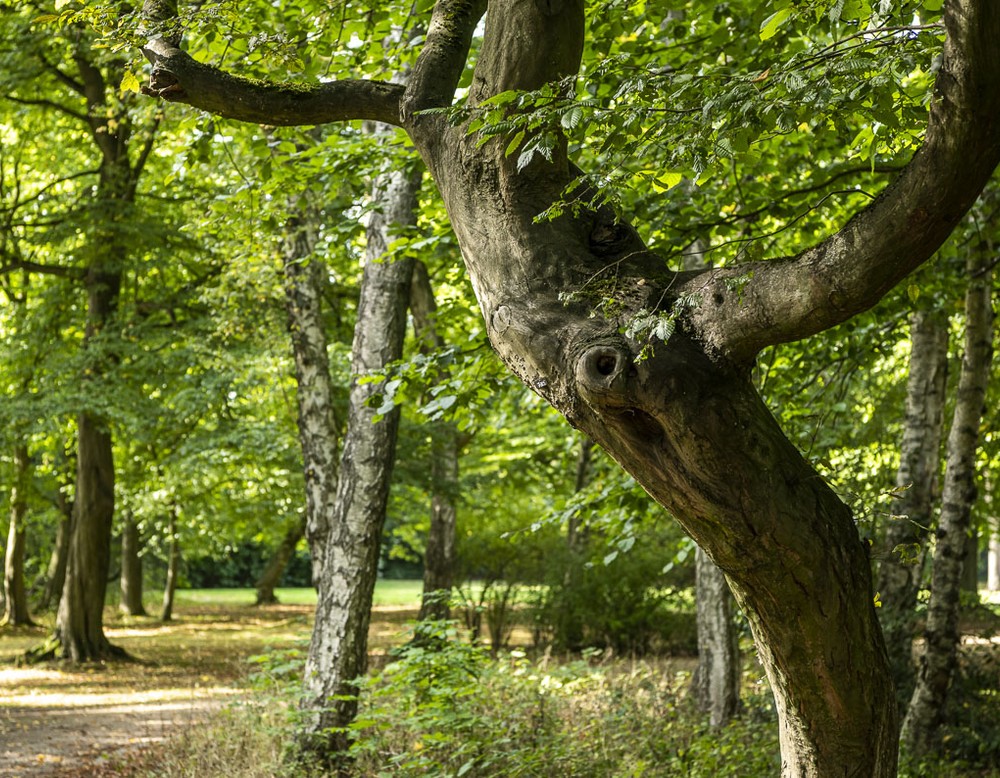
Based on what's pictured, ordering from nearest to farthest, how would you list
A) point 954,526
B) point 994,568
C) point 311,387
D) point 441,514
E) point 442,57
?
1. point 442,57
2. point 954,526
3. point 311,387
4. point 441,514
5. point 994,568

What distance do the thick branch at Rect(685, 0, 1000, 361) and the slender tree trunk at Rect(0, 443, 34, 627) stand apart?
20.8 m

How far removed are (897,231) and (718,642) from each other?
7544mm

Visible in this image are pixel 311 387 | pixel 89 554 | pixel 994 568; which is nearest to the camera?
pixel 311 387

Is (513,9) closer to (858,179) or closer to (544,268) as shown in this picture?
(544,268)

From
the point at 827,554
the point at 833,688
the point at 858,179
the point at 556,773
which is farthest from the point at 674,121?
the point at 556,773

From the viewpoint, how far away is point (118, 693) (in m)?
13.8

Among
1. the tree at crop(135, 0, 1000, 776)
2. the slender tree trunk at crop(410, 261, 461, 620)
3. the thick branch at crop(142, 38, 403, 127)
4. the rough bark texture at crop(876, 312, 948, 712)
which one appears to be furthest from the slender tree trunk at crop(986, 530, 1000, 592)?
the thick branch at crop(142, 38, 403, 127)

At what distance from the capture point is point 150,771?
8273 mm

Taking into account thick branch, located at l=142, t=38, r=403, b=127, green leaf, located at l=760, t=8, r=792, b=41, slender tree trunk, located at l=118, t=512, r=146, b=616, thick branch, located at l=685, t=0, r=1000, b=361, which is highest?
green leaf, located at l=760, t=8, r=792, b=41

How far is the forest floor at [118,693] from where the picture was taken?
10016 millimetres

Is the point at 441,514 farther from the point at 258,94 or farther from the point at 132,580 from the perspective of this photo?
the point at 132,580

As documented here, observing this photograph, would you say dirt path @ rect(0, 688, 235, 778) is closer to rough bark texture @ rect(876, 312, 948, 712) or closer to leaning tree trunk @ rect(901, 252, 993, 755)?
rough bark texture @ rect(876, 312, 948, 712)

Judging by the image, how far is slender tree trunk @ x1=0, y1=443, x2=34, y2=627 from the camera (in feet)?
68.7

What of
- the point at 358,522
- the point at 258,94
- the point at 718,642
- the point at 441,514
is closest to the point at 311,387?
the point at 358,522
